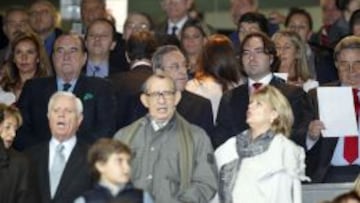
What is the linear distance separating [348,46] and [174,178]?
2.64 metres

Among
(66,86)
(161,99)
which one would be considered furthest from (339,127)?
(66,86)

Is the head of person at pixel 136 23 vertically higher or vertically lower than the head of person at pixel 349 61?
higher

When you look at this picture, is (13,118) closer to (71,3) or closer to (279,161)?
(279,161)

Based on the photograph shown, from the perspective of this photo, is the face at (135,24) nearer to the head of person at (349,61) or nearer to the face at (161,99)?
the head of person at (349,61)

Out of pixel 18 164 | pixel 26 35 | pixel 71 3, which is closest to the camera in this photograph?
pixel 18 164

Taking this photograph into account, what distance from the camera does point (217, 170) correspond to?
41.1ft

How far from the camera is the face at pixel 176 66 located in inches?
531

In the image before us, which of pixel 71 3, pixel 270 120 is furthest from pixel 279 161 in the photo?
pixel 71 3

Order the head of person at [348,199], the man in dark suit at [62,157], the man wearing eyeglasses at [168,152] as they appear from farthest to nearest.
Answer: the man in dark suit at [62,157] → the man wearing eyeglasses at [168,152] → the head of person at [348,199]

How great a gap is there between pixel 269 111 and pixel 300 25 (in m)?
4.68

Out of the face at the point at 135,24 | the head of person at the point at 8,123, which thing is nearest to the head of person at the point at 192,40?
the face at the point at 135,24

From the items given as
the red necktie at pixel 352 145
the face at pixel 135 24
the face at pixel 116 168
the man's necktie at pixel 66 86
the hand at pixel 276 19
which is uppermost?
the face at pixel 135 24

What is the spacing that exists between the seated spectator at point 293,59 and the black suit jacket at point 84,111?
2.04 meters

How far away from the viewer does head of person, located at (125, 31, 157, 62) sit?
46.6 feet
